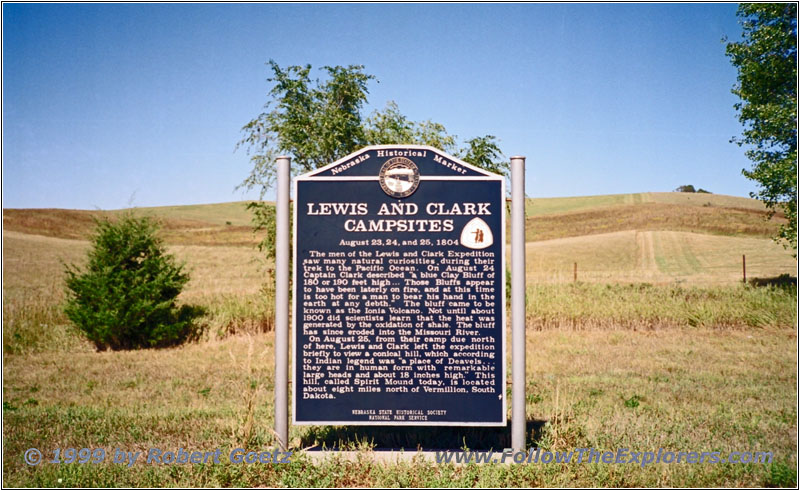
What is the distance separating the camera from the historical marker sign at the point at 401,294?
17.9 ft

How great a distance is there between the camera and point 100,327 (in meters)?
12.2

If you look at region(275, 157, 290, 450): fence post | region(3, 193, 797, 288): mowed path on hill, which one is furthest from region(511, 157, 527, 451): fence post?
region(3, 193, 797, 288): mowed path on hill

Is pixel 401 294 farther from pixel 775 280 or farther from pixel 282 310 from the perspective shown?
pixel 775 280

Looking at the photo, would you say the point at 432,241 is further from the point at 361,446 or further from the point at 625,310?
the point at 625,310

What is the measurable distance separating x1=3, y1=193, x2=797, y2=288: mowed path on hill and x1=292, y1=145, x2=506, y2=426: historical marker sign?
11210 mm

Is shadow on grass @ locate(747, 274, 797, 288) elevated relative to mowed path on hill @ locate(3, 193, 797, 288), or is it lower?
lower

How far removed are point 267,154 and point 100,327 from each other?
5184 millimetres

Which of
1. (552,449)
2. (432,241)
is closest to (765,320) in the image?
(552,449)

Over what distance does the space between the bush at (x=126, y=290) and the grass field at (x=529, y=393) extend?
621mm

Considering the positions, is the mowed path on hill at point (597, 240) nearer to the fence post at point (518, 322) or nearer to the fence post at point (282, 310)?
the fence post at point (282, 310)

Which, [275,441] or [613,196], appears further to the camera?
[613,196]

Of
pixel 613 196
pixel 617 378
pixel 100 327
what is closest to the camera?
pixel 617 378

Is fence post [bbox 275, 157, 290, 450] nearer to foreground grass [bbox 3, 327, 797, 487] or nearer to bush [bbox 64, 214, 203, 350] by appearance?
foreground grass [bbox 3, 327, 797, 487]

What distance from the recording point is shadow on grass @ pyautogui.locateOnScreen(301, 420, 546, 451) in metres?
6.14
